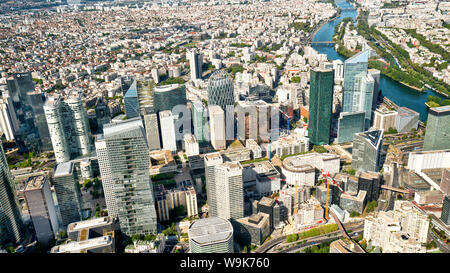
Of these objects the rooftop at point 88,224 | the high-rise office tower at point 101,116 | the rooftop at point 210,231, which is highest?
the high-rise office tower at point 101,116

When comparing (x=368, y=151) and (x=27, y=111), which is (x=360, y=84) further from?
(x=27, y=111)

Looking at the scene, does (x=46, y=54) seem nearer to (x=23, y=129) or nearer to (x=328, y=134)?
(x=23, y=129)

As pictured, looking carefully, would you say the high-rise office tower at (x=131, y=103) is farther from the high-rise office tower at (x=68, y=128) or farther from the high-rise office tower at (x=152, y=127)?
the high-rise office tower at (x=68, y=128)

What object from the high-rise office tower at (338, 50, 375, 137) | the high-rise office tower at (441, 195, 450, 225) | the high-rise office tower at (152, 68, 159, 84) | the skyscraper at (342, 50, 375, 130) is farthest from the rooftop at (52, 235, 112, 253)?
the high-rise office tower at (152, 68, 159, 84)

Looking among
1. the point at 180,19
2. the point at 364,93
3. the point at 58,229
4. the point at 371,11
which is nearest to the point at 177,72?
the point at 364,93

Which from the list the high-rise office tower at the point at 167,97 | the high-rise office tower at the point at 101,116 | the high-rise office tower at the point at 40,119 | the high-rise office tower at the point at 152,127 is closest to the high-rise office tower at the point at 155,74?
the high-rise office tower at the point at 101,116

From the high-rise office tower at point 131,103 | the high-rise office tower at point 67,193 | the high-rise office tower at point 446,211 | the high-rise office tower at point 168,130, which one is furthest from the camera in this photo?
the high-rise office tower at point 131,103

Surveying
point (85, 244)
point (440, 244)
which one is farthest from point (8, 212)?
point (440, 244)

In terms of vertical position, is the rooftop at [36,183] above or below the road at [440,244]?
Answer: above
